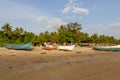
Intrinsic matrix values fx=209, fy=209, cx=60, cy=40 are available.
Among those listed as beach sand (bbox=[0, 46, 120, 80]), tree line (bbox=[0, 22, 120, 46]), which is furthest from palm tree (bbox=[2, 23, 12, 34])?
beach sand (bbox=[0, 46, 120, 80])

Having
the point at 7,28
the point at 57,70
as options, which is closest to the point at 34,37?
the point at 7,28

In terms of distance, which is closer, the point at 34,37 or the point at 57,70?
the point at 57,70

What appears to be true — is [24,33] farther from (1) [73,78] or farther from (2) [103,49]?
(1) [73,78]

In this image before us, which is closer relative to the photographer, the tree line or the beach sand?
the beach sand

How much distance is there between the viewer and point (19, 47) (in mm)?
36625

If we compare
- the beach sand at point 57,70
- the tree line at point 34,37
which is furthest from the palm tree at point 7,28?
the beach sand at point 57,70

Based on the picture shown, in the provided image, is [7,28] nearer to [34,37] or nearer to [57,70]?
[34,37]

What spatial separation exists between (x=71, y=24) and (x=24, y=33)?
2642cm

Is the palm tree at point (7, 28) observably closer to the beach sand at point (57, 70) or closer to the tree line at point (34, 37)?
the tree line at point (34, 37)

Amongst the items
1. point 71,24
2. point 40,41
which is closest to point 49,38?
point 40,41

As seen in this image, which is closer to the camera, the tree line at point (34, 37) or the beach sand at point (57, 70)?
the beach sand at point (57, 70)

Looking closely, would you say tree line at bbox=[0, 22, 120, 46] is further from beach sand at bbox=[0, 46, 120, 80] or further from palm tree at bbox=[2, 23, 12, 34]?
beach sand at bbox=[0, 46, 120, 80]

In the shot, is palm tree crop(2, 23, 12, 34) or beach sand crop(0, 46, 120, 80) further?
palm tree crop(2, 23, 12, 34)

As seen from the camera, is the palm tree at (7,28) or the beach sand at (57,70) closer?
the beach sand at (57,70)
